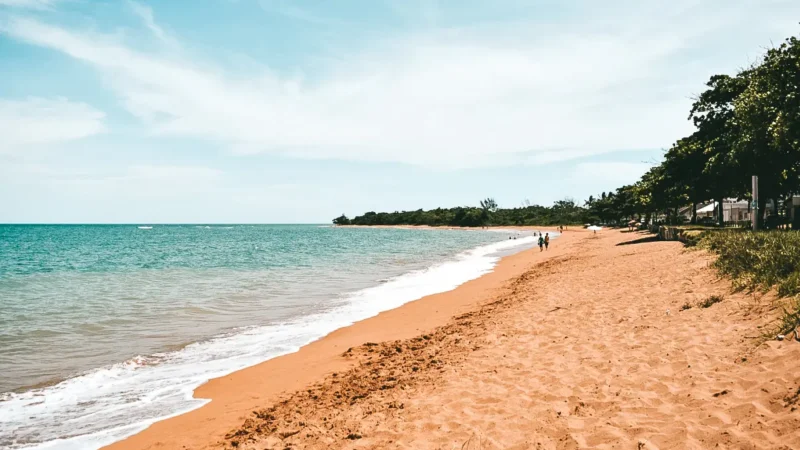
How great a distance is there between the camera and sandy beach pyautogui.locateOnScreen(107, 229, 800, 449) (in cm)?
492

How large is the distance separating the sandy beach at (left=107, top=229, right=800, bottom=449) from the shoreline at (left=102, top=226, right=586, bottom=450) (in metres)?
0.04

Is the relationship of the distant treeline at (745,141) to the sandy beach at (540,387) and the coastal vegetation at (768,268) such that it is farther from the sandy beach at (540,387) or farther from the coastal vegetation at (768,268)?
the sandy beach at (540,387)

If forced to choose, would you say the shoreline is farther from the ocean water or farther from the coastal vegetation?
the coastal vegetation

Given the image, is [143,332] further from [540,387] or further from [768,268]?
[768,268]

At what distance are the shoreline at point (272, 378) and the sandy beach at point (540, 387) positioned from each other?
4 cm

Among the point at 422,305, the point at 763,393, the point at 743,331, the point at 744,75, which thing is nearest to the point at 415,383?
the point at 763,393

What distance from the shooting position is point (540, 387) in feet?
21.0

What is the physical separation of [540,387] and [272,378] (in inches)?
192

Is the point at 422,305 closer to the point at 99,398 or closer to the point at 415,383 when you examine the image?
the point at 415,383

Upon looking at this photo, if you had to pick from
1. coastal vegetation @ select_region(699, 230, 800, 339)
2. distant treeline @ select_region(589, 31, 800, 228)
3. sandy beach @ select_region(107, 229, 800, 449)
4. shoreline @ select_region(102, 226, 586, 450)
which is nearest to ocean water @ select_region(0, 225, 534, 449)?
shoreline @ select_region(102, 226, 586, 450)

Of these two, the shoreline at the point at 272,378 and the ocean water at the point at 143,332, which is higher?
the shoreline at the point at 272,378

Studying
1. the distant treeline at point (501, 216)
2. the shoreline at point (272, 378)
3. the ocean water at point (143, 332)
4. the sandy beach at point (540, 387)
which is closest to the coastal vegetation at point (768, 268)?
the sandy beach at point (540, 387)

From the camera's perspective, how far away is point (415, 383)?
721 cm

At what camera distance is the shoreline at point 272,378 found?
634 cm
